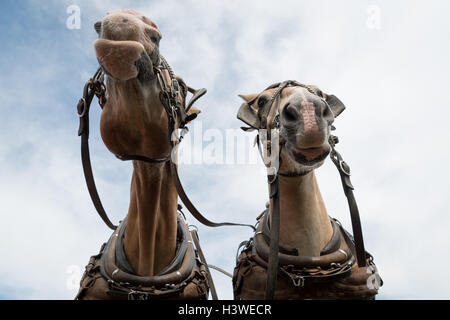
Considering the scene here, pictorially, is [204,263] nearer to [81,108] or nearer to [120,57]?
[81,108]

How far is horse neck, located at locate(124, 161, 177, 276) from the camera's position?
3.31m

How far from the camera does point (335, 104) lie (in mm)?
3357

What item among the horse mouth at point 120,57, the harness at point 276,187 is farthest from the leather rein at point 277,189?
the horse mouth at point 120,57

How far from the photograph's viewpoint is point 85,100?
3248 mm

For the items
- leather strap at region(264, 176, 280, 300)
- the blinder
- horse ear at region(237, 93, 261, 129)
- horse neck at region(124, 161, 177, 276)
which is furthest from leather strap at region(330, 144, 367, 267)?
horse neck at region(124, 161, 177, 276)

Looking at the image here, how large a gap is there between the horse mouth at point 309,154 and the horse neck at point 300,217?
34 cm

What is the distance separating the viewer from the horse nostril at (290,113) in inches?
108

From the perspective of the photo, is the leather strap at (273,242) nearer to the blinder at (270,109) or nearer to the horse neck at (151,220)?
the blinder at (270,109)
